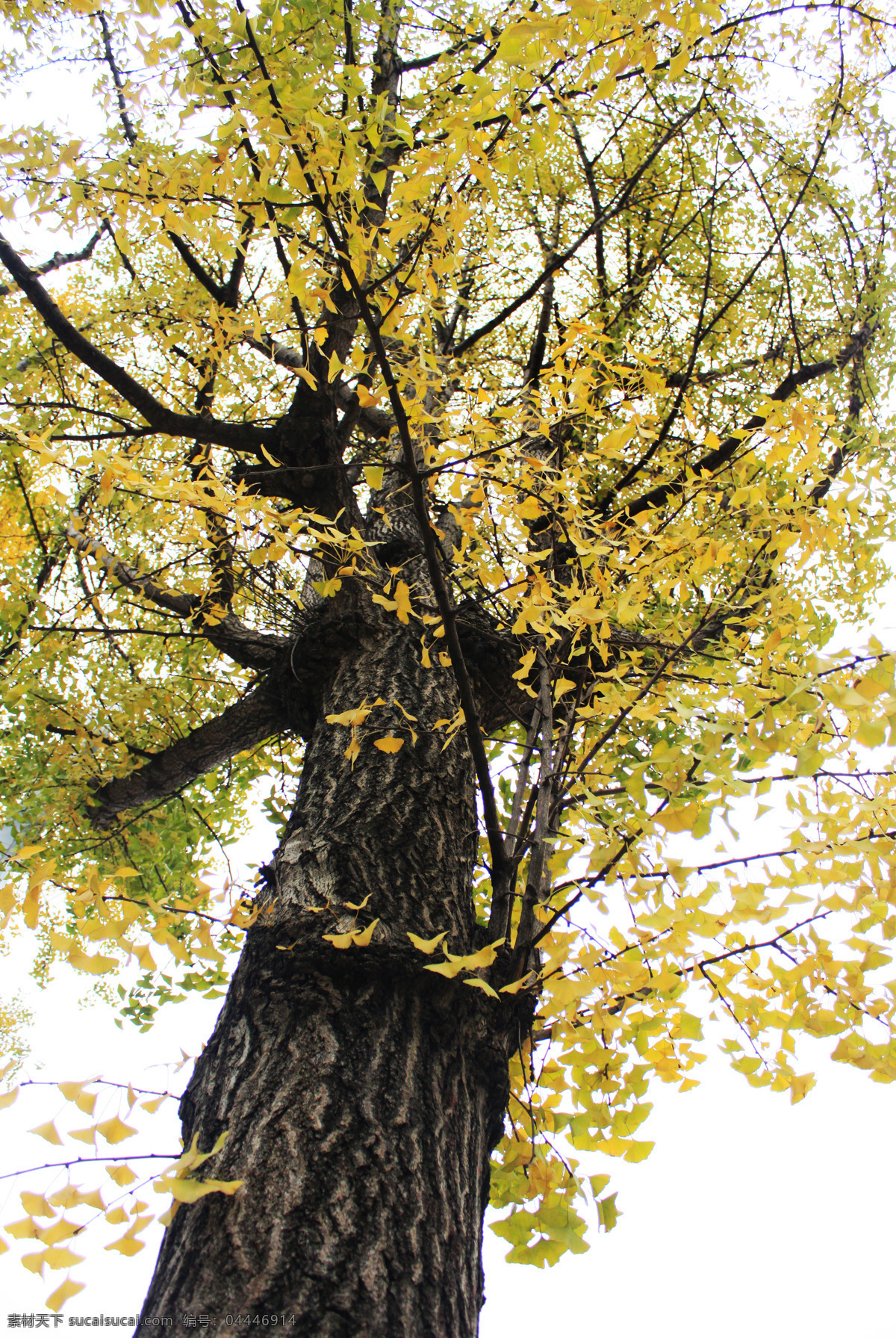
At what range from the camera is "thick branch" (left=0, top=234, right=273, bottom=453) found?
2.18m

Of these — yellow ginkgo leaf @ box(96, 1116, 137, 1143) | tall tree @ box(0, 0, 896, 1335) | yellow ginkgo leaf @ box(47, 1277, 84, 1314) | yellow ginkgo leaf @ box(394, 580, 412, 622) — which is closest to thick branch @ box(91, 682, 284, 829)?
tall tree @ box(0, 0, 896, 1335)

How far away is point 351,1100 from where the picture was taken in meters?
1.38

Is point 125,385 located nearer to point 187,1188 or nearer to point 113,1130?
point 113,1130

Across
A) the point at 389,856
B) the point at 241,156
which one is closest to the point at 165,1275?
the point at 389,856

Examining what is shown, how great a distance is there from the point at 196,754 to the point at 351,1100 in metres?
2.37

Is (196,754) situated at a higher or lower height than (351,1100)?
higher

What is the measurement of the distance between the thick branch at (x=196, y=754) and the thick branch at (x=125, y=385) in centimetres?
114

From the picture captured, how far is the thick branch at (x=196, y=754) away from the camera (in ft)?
11.0

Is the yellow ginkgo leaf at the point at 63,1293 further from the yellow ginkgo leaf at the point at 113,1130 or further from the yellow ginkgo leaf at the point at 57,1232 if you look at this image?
the yellow ginkgo leaf at the point at 113,1130

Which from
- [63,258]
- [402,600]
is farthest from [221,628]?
[63,258]

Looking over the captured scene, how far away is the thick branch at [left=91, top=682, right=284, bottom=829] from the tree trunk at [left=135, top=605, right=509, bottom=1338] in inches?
51.0

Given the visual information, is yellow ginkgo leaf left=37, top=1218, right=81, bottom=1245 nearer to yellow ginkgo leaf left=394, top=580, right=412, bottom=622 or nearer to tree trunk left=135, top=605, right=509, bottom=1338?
tree trunk left=135, top=605, right=509, bottom=1338

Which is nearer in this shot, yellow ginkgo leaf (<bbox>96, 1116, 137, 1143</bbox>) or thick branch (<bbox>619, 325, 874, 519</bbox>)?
yellow ginkgo leaf (<bbox>96, 1116, 137, 1143</bbox>)

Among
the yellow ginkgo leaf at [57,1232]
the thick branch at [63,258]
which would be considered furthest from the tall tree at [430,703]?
the thick branch at [63,258]
